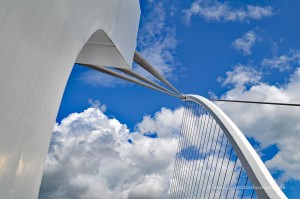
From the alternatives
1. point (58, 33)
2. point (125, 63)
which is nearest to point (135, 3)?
point (125, 63)

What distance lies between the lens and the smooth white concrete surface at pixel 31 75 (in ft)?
6.95

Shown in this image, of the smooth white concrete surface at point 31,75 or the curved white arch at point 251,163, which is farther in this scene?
the curved white arch at point 251,163

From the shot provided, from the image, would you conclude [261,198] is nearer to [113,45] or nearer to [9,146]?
[113,45]

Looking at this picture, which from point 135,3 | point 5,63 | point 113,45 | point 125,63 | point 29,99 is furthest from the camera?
point 135,3

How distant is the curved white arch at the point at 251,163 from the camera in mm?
5302

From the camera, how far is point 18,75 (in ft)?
7.30

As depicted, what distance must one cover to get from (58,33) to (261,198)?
14.3 feet

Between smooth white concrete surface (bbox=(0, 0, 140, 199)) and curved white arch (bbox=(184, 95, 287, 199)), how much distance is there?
396 cm

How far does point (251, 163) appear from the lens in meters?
6.36

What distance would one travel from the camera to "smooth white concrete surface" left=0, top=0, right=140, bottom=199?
212 centimetres

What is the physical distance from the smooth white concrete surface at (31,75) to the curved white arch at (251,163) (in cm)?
396

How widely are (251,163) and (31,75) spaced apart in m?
5.19

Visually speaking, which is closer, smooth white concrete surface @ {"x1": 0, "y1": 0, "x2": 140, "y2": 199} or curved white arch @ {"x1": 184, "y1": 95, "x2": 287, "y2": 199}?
smooth white concrete surface @ {"x1": 0, "y1": 0, "x2": 140, "y2": 199}

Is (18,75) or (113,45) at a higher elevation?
(113,45)
